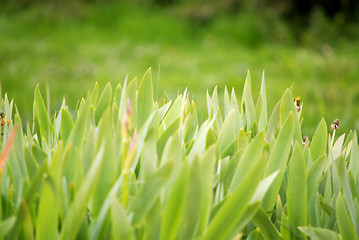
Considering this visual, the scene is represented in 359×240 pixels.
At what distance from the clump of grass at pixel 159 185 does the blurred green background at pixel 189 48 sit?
273cm

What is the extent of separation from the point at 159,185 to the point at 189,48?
22.1 feet

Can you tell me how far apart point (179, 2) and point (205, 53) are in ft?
9.44

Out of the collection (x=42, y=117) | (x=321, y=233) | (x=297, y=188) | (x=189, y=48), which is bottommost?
(x=321, y=233)

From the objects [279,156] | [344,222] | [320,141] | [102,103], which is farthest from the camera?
[102,103]

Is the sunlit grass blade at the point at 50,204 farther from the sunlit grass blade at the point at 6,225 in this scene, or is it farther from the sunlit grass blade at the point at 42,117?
the sunlit grass blade at the point at 42,117

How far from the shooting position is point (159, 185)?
0.93 metres

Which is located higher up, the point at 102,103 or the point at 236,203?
the point at 102,103

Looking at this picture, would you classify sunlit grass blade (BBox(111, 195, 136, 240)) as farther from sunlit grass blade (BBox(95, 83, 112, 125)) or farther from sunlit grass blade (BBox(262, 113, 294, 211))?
sunlit grass blade (BBox(95, 83, 112, 125))

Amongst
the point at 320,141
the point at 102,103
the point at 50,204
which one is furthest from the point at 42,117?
the point at 320,141

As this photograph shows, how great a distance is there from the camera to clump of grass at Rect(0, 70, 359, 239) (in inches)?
35.6

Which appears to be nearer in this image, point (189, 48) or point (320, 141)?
point (320, 141)

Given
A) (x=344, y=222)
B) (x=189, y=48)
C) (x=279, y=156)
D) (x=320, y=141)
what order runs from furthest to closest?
(x=189, y=48)
(x=320, y=141)
(x=279, y=156)
(x=344, y=222)

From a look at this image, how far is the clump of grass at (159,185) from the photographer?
90 cm

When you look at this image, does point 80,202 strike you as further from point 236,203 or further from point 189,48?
point 189,48
